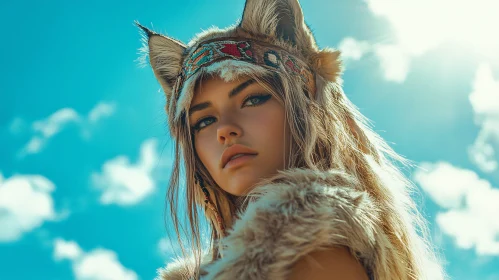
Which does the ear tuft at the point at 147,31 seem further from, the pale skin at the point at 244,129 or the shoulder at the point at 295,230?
the shoulder at the point at 295,230

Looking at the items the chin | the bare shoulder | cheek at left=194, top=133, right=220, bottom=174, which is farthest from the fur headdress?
the bare shoulder

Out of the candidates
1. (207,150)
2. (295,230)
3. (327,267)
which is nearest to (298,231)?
(295,230)

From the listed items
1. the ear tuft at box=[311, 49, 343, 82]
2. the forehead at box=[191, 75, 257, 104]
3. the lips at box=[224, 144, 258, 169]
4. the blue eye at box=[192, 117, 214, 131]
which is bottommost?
the lips at box=[224, 144, 258, 169]

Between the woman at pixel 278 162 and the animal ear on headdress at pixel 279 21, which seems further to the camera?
the animal ear on headdress at pixel 279 21

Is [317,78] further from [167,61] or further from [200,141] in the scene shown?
[167,61]

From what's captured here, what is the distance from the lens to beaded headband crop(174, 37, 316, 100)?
3170 mm

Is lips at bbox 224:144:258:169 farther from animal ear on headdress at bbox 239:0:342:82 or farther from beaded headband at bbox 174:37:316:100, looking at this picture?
animal ear on headdress at bbox 239:0:342:82

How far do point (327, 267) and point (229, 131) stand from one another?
1.14m

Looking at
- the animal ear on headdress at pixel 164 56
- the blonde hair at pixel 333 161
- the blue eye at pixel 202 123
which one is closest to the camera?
the blonde hair at pixel 333 161

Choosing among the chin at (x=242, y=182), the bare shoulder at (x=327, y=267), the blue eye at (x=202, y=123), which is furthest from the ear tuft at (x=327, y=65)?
the bare shoulder at (x=327, y=267)

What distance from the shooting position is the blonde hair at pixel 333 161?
2.67 metres

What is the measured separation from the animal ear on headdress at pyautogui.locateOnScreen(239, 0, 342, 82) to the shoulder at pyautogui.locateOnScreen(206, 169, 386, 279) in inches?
48.5

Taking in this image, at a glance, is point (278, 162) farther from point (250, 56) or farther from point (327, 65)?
point (327, 65)

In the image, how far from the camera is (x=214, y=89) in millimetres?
3164
